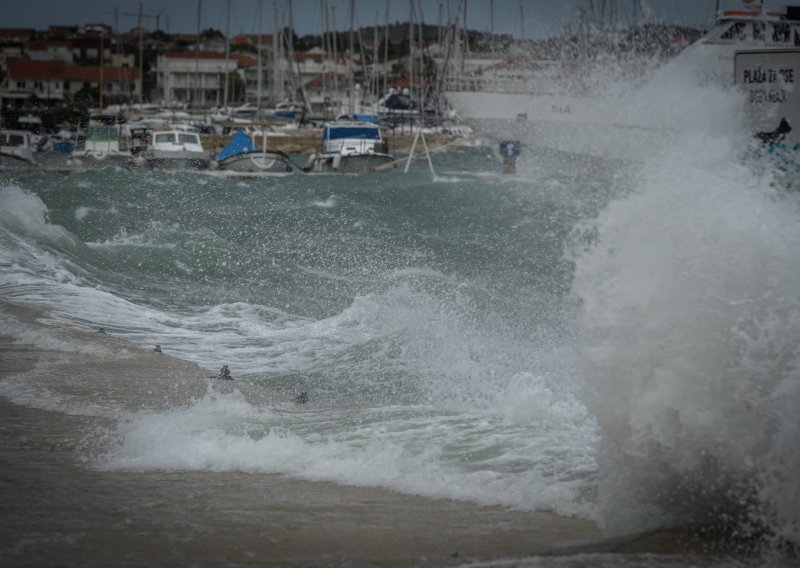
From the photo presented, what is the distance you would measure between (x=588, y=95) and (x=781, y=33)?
11.0m

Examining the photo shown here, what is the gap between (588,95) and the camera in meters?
33.5

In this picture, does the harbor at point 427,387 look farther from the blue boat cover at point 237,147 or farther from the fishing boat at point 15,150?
the fishing boat at point 15,150

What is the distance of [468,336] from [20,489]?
220 inches

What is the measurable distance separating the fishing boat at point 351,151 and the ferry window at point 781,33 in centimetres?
1870

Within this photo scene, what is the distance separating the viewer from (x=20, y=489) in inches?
197

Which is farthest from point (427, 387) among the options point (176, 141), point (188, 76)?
point (188, 76)

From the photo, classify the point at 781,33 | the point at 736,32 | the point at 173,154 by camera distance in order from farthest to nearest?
the point at 173,154, the point at 736,32, the point at 781,33

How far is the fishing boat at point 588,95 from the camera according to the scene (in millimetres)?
24344

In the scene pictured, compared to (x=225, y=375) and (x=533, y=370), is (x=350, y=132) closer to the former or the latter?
(x=533, y=370)

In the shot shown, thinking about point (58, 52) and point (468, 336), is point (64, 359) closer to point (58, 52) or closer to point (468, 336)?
point (468, 336)

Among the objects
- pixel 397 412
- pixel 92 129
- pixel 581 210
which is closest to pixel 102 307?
pixel 397 412

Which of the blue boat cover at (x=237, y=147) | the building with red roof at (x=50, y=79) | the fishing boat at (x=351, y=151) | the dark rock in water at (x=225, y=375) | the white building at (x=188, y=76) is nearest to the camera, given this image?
the dark rock in water at (x=225, y=375)

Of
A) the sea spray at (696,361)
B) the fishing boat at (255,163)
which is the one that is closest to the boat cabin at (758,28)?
the fishing boat at (255,163)

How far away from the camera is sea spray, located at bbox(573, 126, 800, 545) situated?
4.71m
